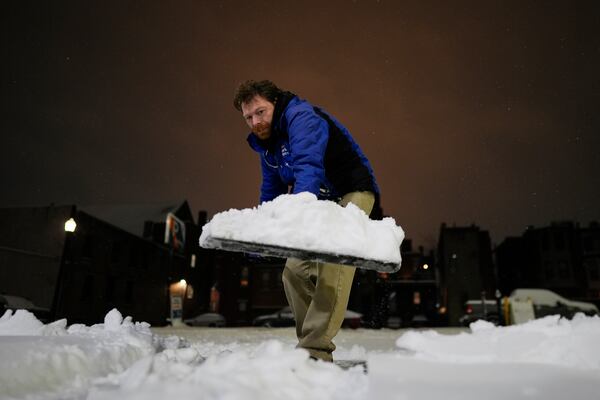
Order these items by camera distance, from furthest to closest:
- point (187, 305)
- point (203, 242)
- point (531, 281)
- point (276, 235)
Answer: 1. point (531, 281)
2. point (187, 305)
3. point (203, 242)
4. point (276, 235)

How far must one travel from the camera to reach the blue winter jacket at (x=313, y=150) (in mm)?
2330

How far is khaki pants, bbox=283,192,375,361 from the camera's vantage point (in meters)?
2.46

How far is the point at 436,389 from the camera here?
51.2 inches

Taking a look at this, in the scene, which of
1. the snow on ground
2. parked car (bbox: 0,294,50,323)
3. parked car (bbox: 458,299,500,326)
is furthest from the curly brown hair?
parked car (bbox: 458,299,500,326)

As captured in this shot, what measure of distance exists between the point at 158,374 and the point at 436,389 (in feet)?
3.01

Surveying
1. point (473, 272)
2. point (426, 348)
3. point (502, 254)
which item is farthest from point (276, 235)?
point (502, 254)

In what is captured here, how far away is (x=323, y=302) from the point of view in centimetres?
253

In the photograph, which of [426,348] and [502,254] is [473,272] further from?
[426,348]

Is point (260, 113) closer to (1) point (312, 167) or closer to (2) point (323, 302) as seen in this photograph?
(1) point (312, 167)

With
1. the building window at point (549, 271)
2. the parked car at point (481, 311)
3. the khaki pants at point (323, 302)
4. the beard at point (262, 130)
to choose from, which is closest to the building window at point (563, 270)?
the building window at point (549, 271)

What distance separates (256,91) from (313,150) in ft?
2.25

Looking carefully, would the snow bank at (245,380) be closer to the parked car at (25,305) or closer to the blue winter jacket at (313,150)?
the blue winter jacket at (313,150)

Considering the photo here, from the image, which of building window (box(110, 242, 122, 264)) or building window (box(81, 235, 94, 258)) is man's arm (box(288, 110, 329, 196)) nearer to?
building window (box(81, 235, 94, 258))

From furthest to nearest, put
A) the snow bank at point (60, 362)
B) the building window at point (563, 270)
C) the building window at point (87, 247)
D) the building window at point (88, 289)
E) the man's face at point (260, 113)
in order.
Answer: the building window at point (563, 270) → the building window at point (87, 247) → the building window at point (88, 289) → the man's face at point (260, 113) → the snow bank at point (60, 362)
